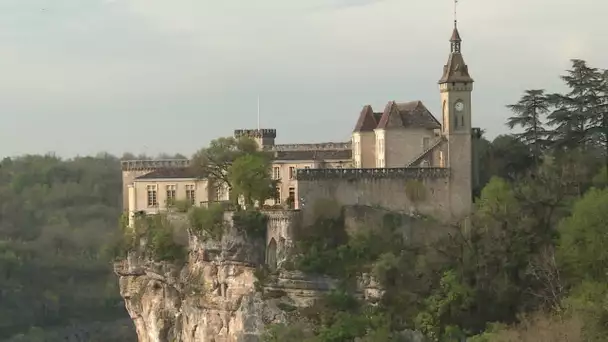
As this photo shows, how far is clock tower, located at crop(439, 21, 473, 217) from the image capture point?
1908 inches

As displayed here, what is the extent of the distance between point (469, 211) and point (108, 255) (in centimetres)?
2040

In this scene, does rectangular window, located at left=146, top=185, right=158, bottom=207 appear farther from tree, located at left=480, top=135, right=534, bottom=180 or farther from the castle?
tree, located at left=480, top=135, right=534, bottom=180

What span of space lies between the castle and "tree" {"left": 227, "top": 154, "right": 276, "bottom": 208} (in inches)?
48.6

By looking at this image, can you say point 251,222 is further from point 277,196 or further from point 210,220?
point 277,196

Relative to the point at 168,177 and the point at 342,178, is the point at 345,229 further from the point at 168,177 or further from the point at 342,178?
the point at 168,177

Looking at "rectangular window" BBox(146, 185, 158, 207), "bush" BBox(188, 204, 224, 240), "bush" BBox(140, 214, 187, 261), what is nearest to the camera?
"bush" BBox(188, 204, 224, 240)

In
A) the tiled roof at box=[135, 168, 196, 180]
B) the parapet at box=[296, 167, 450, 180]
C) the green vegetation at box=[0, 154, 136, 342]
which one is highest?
the tiled roof at box=[135, 168, 196, 180]

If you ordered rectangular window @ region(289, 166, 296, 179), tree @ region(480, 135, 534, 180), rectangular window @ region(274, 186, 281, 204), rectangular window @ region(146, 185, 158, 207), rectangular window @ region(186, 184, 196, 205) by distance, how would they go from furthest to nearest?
rectangular window @ region(146, 185, 158, 207) < rectangular window @ region(186, 184, 196, 205) < rectangular window @ region(289, 166, 296, 179) < rectangular window @ region(274, 186, 281, 204) < tree @ region(480, 135, 534, 180)

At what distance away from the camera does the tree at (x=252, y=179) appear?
50500 millimetres

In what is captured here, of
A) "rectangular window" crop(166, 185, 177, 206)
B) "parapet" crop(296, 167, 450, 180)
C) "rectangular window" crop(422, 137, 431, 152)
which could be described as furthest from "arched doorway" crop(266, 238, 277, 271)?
"rectangular window" crop(166, 185, 177, 206)

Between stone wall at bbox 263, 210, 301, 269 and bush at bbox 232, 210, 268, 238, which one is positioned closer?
stone wall at bbox 263, 210, 301, 269

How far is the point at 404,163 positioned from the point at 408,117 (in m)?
1.79

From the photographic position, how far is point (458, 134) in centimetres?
4862

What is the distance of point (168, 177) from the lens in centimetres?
5750
